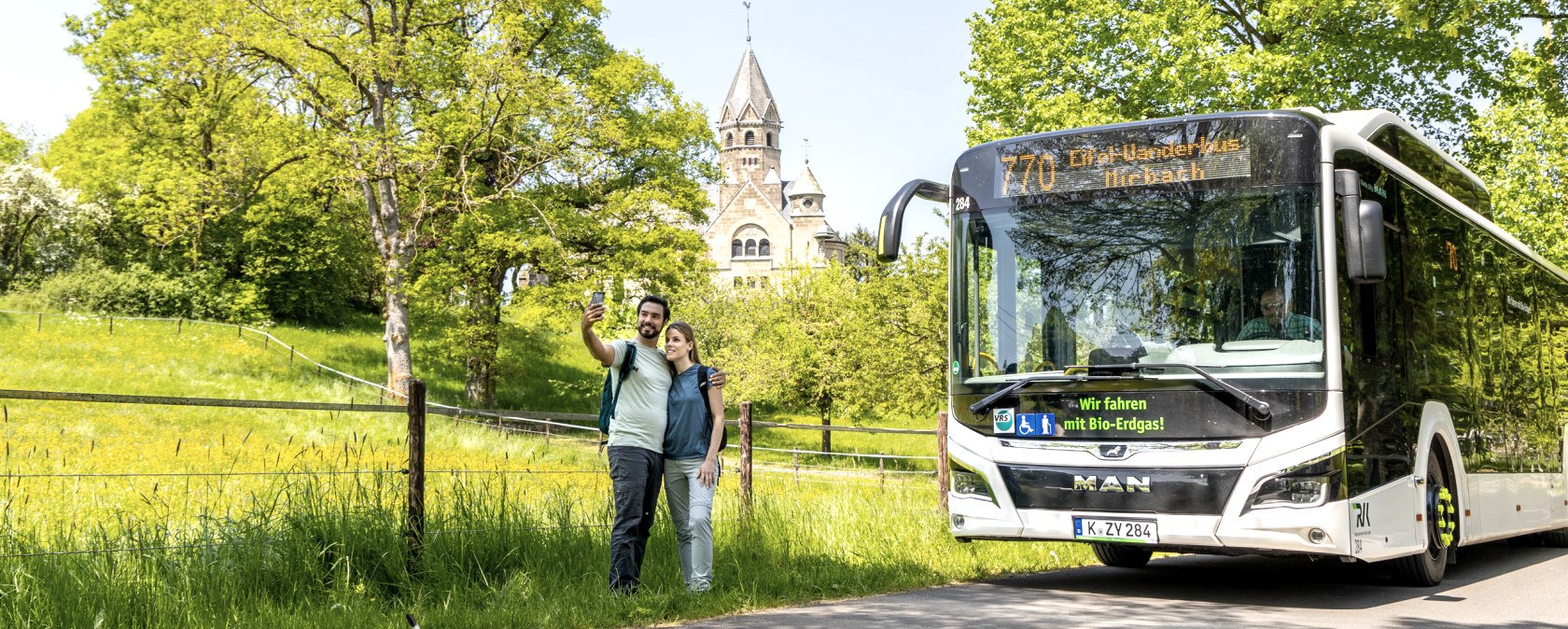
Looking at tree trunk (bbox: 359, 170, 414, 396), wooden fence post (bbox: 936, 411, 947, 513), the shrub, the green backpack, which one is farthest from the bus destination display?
the shrub

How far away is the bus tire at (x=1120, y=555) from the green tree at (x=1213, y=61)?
531 inches

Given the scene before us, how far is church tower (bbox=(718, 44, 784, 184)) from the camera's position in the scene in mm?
119562

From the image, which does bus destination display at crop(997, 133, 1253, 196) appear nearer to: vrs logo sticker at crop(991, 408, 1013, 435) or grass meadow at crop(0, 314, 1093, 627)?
vrs logo sticker at crop(991, 408, 1013, 435)

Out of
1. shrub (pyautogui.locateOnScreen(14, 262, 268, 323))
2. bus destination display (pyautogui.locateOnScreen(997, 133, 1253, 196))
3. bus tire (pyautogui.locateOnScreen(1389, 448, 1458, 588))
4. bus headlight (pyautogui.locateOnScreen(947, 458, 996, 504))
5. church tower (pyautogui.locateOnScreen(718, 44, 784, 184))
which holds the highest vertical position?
church tower (pyautogui.locateOnScreen(718, 44, 784, 184))

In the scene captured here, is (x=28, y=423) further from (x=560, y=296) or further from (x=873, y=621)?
(x=873, y=621)

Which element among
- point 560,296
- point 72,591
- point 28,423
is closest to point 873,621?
point 72,591

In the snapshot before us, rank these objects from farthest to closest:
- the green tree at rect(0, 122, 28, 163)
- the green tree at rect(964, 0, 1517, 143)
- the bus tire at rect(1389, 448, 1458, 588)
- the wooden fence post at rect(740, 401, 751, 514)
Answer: the green tree at rect(0, 122, 28, 163) → the green tree at rect(964, 0, 1517, 143) → the wooden fence post at rect(740, 401, 751, 514) → the bus tire at rect(1389, 448, 1458, 588)

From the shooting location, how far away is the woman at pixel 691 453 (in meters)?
7.26

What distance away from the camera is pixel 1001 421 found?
320 inches

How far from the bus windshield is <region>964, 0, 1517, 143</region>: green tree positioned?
1476 cm

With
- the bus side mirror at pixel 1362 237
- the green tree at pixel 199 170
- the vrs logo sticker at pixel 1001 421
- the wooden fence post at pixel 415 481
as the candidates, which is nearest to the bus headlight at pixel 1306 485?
the bus side mirror at pixel 1362 237

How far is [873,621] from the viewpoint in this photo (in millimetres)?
6562

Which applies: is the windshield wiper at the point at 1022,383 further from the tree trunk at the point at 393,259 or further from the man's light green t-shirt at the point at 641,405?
the tree trunk at the point at 393,259

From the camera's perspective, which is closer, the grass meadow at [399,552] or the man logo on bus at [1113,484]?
the grass meadow at [399,552]
